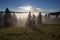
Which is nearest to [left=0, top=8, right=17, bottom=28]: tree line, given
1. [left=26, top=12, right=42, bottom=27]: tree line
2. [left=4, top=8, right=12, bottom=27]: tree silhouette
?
[left=4, top=8, right=12, bottom=27]: tree silhouette

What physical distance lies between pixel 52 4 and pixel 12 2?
2.58 feet

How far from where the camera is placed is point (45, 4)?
2143mm

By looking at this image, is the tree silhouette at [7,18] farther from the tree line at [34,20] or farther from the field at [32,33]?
the tree line at [34,20]

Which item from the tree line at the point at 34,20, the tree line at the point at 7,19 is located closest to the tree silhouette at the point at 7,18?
the tree line at the point at 7,19

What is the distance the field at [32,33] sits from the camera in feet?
6.47

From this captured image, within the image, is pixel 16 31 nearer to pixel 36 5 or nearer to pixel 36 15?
pixel 36 15

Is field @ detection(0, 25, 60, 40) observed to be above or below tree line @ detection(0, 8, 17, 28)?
below

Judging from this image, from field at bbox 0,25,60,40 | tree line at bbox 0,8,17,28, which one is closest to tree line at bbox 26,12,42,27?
field at bbox 0,25,60,40

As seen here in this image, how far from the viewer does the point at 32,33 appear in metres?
2.03

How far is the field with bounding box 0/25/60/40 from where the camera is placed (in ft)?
6.47

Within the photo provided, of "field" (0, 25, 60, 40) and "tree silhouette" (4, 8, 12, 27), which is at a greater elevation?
"tree silhouette" (4, 8, 12, 27)

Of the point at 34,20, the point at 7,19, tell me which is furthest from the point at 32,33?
the point at 7,19

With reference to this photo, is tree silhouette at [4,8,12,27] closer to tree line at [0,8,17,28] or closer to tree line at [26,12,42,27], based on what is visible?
tree line at [0,8,17,28]

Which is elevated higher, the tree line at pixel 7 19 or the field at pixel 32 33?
the tree line at pixel 7 19
